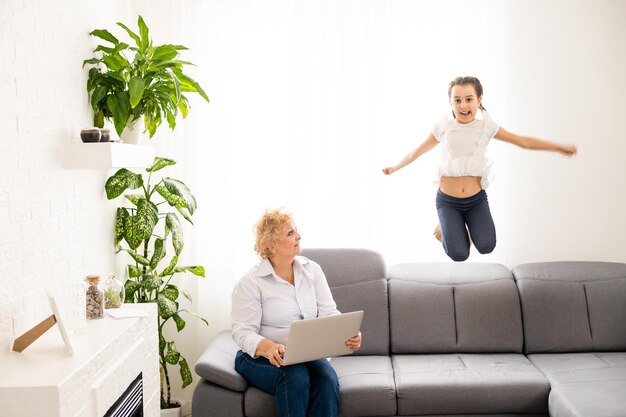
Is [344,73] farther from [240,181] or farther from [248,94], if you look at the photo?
[240,181]

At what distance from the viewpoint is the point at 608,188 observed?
463 centimetres

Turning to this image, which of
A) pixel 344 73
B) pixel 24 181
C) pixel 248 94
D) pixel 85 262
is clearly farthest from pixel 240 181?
pixel 24 181

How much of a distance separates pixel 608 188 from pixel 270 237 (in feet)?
7.37

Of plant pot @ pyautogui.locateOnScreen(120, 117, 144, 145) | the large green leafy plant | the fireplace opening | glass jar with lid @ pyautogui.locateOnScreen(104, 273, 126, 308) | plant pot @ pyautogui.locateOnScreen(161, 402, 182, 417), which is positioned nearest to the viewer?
the fireplace opening

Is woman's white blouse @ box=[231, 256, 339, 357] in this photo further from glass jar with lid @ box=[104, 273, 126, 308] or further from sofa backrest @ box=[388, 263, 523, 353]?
sofa backrest @ box=[388, 263, 523, 353]

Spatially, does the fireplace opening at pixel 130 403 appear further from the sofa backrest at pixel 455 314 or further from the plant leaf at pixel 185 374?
the sofa backrest at pixel 455 314

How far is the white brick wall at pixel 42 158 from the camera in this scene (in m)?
2.61

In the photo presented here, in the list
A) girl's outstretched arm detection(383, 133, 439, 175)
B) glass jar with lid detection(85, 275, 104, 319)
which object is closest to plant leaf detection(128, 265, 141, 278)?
glass jar with lid detection(85, 275, 104, 319)

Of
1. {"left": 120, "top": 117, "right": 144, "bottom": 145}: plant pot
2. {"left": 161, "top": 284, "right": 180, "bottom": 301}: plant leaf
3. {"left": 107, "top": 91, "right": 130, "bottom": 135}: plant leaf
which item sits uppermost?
{"left": 107, "top": 91, "right": 130, "bottom": 135}: plant leaf

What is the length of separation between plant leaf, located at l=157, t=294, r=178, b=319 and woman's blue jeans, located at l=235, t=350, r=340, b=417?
0.63 metres

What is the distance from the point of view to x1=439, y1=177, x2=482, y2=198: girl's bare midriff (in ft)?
12.3

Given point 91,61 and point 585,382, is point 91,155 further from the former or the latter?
point 585,382

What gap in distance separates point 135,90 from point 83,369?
143 cm

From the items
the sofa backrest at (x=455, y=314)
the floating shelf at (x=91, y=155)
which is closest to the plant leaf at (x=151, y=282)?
the floating shelf at (x=91, y=155)
